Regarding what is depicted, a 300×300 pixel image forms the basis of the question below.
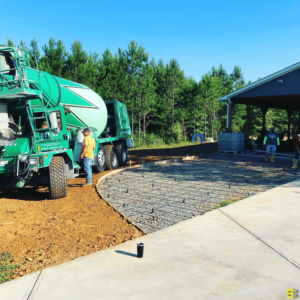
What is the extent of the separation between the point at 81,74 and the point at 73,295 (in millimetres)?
31339

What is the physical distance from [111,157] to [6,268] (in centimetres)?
907

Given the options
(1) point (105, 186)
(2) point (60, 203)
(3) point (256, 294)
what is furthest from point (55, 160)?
(3) point (256, 294)

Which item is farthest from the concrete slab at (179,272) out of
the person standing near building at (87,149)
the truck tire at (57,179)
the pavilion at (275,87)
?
the pavilion at (275,87)

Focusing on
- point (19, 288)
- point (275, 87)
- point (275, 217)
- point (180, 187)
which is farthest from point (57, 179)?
point (275, 87)

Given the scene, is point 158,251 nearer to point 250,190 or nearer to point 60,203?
point 60,203

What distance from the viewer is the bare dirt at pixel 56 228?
4.54 m

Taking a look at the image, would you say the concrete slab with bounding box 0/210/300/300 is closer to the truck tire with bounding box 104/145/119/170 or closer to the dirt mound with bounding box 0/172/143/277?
the dirt mound with bounding box 0/172/143/277

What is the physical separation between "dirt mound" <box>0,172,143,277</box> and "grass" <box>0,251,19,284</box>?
0.09 metres

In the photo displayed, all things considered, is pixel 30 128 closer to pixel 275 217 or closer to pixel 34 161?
pixel 34 161

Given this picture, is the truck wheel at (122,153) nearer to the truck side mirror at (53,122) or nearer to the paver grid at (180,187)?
the paver grid at (180,187)

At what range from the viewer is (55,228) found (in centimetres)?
576

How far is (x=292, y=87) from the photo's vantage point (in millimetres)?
17172

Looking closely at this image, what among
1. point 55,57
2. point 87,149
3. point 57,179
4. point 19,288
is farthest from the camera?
point 55,57

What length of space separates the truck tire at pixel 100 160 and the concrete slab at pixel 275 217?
6481 mm
